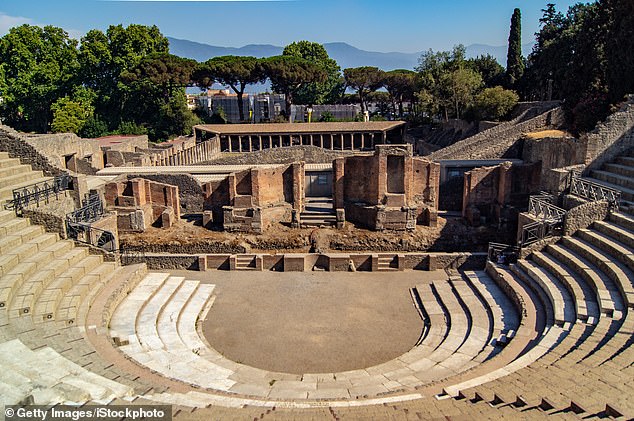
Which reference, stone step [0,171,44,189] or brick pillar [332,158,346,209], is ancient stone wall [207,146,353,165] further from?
stone step [0,171,44,189]

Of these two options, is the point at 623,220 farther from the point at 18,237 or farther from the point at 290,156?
the point at 290,156

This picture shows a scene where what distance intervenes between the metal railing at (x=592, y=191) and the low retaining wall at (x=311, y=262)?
4556 millimetres

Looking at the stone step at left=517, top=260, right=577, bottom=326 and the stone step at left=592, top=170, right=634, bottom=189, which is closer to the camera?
the stone step at left=517, top=260, right=577, bottom=326

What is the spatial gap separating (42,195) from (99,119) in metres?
36.9

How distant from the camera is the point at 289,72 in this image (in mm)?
52625

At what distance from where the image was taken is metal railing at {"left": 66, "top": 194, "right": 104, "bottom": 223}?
18.7 m

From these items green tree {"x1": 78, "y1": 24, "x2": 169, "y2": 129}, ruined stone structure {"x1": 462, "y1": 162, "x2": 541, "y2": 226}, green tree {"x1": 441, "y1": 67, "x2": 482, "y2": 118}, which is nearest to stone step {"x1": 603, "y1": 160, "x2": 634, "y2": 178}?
Result: ruined stone structure {"x1": 462, "y1": 162, "x2": 541, "y2": 226}

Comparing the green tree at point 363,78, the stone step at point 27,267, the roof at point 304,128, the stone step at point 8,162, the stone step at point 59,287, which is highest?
the green tree at point 363,78

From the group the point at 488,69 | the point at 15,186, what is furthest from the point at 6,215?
the point at 488,69

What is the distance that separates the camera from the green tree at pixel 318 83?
207ft

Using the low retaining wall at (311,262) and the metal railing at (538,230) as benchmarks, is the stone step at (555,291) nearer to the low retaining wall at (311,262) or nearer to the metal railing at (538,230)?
the metal railing at (538,230)

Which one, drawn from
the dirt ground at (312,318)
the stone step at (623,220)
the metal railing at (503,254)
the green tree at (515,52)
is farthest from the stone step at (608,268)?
the green tree at (515,52)

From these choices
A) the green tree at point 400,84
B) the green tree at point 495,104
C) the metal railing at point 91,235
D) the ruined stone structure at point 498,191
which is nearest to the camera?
the metal railing at point 91,235

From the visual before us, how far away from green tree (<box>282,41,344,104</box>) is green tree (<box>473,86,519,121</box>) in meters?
27.8
